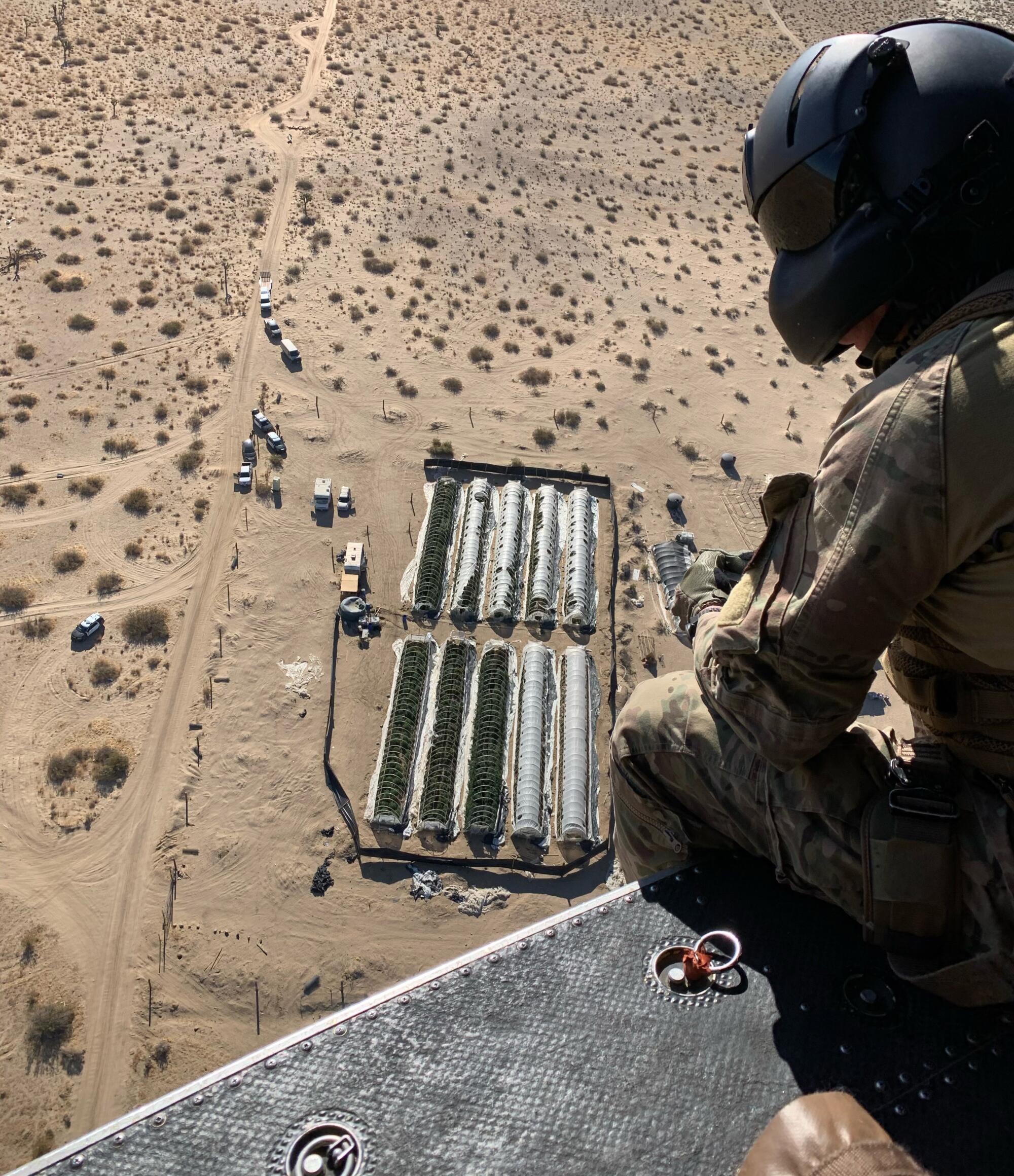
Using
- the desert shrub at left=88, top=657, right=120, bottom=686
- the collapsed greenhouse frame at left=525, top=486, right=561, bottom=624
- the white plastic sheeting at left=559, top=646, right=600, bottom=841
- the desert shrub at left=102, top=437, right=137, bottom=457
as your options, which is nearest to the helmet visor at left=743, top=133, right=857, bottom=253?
the white plastic sheeting at left=559, top=646, right=600, bottom=841

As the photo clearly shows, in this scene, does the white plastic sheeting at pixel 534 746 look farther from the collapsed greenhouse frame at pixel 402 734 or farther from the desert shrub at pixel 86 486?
the desert shrub at pixel 86 486

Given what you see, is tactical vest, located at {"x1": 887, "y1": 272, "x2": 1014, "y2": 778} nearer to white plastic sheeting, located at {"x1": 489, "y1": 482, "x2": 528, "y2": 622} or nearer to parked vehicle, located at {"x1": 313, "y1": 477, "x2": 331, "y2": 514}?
white plastic sheeting, located at {"x1": 489, "y1": 482, "x2": 528, "y2": 622}

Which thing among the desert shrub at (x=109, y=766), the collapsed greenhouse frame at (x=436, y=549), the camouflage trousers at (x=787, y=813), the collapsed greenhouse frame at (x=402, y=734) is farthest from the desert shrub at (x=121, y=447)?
the camouflage trousers at (x=787, y=813)

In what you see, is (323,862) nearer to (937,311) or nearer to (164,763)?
(164,763)

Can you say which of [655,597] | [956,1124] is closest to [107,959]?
[655,597]

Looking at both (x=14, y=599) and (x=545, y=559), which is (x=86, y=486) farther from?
(x=545, y=559)

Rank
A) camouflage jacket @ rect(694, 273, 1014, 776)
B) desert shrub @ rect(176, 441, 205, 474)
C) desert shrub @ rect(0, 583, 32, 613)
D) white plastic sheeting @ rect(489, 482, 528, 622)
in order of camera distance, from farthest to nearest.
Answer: desert shrub @ rect(176, 441, 205, 474)
white plastic sheeting @ rect(489, 482, 528, 622)
desert shrub @ rect(0, 583, 32, 613)
camouflage jacket @ rect(694, 273, 1014, 776)

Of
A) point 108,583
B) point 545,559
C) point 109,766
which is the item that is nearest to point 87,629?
point 108,583
